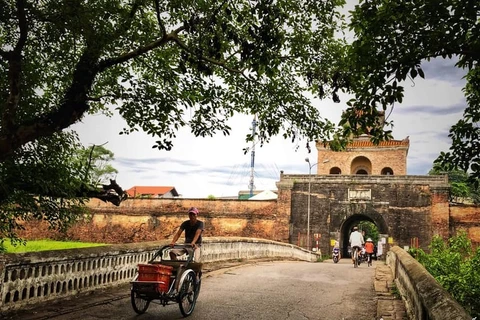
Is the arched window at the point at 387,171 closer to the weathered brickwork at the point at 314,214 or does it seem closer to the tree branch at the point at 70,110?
the weathered brickwork at the point at 314,214

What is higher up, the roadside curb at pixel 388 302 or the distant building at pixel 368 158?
the distant building at pixel 368 158

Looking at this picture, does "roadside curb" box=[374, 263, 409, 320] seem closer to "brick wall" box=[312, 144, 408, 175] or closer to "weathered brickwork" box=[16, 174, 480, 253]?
"weathered brickwork" box=[16, 174, 480, 253]

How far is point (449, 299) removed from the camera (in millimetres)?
3701

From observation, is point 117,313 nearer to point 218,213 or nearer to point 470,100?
point 470,100

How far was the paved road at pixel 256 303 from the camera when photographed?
19.0 feet

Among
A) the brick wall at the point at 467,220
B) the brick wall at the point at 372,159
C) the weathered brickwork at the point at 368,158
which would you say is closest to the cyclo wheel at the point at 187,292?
the brick wall at the point at 467,220

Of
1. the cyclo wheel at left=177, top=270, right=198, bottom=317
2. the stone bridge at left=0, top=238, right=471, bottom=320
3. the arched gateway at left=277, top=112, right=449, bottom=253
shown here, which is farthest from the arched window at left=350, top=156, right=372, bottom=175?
the cyclo wheel at left=177, top=270, right=198, bottom=317

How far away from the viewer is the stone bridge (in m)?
4.09

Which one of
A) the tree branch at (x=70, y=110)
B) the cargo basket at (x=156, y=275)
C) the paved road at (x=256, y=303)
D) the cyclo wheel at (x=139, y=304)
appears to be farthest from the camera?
the tree branch at (x=70, y=110)

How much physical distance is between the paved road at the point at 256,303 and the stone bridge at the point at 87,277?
0.24m

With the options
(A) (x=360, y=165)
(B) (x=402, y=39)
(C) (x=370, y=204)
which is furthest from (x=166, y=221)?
(B) (x=402, y=39)

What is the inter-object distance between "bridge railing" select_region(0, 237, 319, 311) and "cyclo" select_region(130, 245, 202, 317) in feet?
4.17

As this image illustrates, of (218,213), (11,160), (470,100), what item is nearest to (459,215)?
(218,213)

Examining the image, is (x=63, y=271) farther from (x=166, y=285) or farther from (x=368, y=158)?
(x=368, y=158)
